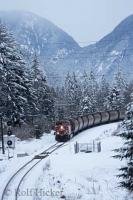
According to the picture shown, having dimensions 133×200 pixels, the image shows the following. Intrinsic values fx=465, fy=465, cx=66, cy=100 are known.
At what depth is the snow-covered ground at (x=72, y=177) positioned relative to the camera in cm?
2606

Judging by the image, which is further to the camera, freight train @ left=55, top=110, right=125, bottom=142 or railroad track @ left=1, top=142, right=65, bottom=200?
freight train @ left=55, top=110, right=125, bottom=142

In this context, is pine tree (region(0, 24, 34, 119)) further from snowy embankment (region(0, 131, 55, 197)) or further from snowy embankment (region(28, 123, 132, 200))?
snowy embankment (region(28, 123, 132, 200))

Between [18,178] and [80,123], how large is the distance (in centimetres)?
3176

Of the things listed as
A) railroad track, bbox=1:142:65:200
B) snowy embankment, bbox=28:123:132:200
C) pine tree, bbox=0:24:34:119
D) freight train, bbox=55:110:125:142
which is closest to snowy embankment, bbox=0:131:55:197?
railroad track, bbox=1:142:65:200

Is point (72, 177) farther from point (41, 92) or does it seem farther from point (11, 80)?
point (41, 92)

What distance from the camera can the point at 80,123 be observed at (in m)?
61.9

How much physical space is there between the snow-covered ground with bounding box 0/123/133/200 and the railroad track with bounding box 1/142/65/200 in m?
0.38

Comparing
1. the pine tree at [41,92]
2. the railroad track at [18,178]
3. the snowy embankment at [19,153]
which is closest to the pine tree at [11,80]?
the snowy embankment at [19,153]

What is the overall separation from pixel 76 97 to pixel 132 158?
77357 mm

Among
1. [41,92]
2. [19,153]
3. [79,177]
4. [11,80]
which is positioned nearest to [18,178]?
[79,177]

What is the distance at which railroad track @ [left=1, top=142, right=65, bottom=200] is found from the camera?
25.3m

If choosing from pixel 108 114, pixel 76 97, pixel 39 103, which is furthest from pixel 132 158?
pixel 76 97

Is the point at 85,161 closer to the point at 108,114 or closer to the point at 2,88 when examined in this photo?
the point at 2,88

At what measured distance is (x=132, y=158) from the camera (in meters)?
23.9
